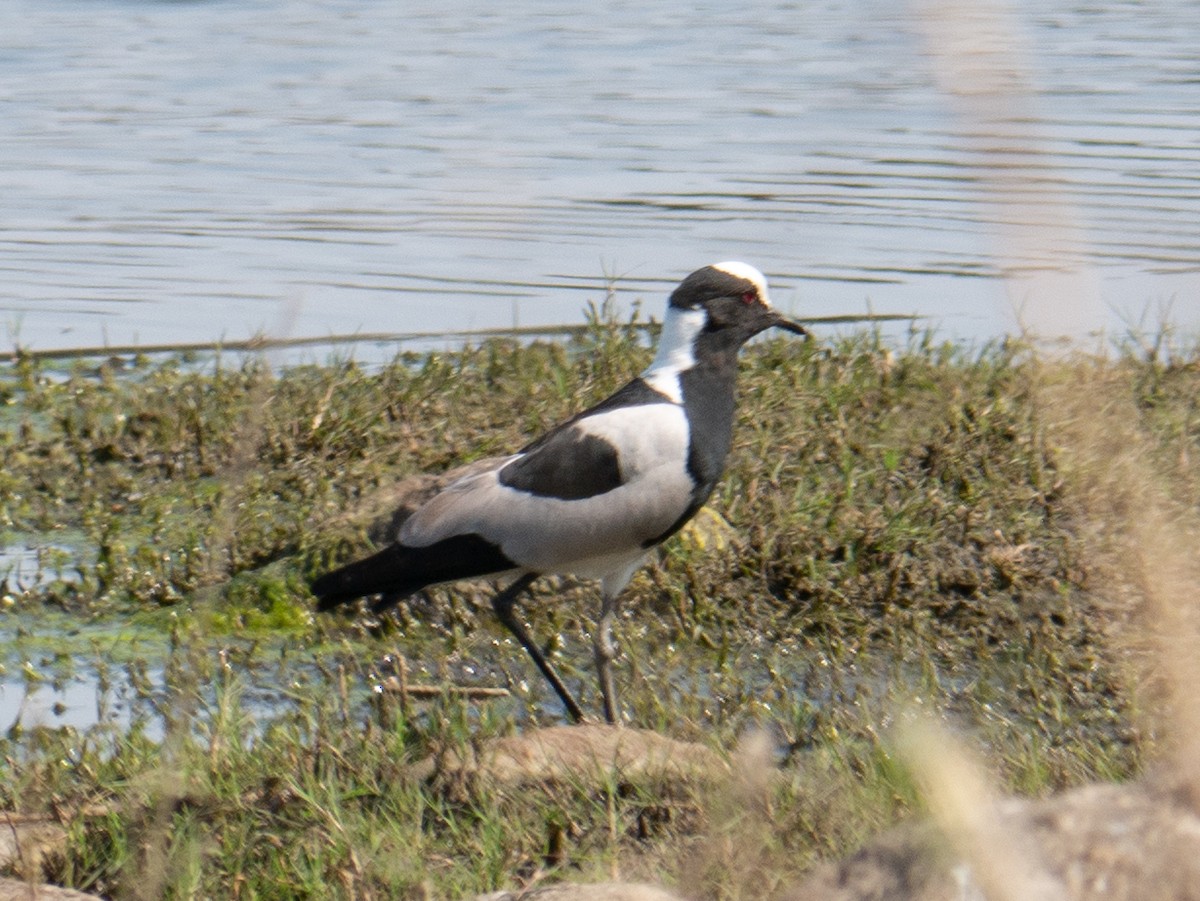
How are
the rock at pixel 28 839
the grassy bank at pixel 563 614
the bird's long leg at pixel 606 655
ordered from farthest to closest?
Result: the bird's long leg at pixel 606 655
the grassy bank at pixel 563 614
the rock at pixel 28 839

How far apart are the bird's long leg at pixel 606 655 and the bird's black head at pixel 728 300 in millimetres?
738

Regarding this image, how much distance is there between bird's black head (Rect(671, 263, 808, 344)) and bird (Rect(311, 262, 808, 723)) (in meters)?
0.20

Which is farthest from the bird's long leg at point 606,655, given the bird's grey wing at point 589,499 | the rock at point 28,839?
the rock at point 28,839

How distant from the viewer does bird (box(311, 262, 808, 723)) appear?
433cm

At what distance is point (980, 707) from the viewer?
4.37m

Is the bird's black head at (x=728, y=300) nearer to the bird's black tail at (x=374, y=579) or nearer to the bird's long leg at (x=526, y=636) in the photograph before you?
the bird's long leg at (x=526, y=636)

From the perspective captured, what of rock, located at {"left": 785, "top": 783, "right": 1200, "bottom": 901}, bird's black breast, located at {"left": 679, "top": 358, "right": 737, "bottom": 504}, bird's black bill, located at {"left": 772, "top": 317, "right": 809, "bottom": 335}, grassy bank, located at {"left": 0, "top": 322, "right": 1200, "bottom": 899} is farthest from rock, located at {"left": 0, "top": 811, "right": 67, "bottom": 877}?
bird's black bill, located at {"left": 772, "top": 317, "right": 809, "bottom": 335}

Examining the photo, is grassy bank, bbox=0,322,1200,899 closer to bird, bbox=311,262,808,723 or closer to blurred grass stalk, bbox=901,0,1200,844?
bird, bbox=311,262,808,723

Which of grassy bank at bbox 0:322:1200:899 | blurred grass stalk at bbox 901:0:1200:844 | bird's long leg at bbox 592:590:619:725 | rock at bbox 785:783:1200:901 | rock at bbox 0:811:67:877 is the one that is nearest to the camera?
blurred grass stalk at bbox 901:0:1200:844

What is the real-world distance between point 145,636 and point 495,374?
208 cm

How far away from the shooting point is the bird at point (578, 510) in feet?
14.2

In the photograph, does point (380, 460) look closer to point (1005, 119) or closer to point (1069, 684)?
point (1069, 684)

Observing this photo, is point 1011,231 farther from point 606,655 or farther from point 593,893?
point 606,655

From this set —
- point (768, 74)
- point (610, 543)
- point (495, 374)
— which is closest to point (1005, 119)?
point (768, 74)
